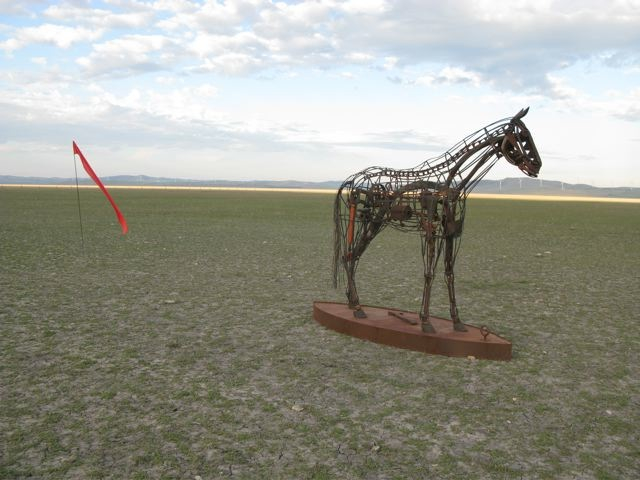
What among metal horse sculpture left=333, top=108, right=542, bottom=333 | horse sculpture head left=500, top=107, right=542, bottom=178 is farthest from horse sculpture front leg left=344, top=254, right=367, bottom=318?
horse sculpture head left=500, top=107, right=542, bottom=178

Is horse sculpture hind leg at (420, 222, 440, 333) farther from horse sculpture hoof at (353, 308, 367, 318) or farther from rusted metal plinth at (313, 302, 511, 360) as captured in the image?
horse sculpture hoof at (353, 308, 367, 318)

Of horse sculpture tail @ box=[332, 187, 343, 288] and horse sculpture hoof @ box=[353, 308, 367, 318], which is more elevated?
horse sculpture tail @ box=[332, 187, 343, 288]

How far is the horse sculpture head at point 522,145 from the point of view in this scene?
5926 mm

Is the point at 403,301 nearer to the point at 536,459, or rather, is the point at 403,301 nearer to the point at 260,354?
the point at 260,354

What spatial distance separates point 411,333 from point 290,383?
1.66 meters

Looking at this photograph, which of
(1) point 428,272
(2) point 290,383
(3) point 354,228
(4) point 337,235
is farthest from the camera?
(4) point 337,235

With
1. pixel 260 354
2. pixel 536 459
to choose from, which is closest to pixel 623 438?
pixel 536 459

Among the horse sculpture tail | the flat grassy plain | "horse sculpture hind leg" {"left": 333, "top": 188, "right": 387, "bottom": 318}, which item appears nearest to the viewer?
the flat grassy plain

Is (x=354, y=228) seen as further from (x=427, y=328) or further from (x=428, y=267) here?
(x=427, y=328)

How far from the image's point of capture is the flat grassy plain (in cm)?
407

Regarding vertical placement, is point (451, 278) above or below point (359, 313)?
above

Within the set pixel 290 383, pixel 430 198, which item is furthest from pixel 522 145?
pixel 290 383

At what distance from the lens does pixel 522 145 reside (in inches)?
235

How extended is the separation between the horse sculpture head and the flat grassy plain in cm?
212
